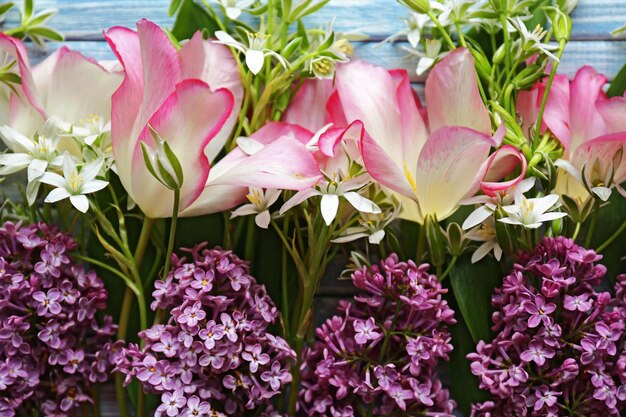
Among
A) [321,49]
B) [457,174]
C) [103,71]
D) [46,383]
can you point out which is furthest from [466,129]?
[46,383]

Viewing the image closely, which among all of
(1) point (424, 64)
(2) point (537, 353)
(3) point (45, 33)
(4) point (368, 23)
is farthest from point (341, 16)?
(2) point (537, 353)

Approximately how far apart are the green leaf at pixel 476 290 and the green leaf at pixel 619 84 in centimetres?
25

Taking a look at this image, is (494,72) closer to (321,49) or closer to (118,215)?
(321,49)

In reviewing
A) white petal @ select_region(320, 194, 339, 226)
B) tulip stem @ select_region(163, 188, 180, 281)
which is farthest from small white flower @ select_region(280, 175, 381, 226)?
tulip stem @ select_region(163, 188, 180, 281)

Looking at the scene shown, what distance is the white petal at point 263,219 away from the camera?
0.74 meters

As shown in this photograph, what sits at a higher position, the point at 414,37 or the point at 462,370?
A: the point at 414,37

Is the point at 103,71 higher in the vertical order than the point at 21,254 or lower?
higher

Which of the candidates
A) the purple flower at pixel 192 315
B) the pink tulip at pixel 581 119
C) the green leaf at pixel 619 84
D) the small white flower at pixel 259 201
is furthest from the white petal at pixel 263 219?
the green leaf at pixel 619 84

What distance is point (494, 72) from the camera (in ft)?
2.67

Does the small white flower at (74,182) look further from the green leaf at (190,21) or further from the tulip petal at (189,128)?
the green leaf at (190,21)

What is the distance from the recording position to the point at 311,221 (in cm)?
77

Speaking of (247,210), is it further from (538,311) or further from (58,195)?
(538,311)

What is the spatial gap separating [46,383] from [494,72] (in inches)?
24.0

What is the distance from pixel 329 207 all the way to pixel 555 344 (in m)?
0.26
